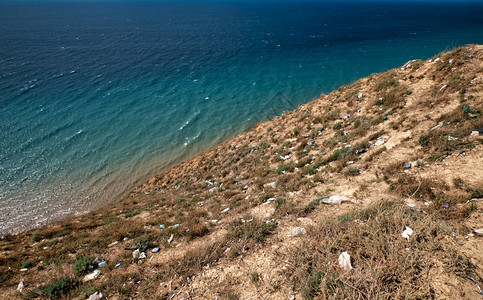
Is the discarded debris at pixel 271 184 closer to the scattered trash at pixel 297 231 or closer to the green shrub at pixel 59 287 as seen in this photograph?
the scattered trash at pixel 297 231

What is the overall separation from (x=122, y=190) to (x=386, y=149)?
20.0m

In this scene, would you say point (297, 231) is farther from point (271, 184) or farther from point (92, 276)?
point (92, 276)

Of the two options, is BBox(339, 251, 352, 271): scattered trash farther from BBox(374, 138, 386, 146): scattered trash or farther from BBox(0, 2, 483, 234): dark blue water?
BBox(0, 2, 483, 234): dark blue water

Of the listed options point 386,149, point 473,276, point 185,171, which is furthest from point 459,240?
point 185,171

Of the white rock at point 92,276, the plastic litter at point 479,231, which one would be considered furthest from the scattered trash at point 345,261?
the white rock at point 92,276

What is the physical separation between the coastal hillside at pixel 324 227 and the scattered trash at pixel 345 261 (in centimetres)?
3

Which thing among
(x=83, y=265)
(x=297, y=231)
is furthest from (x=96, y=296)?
(x=297, y=231)

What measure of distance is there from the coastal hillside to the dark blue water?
7.95 meters

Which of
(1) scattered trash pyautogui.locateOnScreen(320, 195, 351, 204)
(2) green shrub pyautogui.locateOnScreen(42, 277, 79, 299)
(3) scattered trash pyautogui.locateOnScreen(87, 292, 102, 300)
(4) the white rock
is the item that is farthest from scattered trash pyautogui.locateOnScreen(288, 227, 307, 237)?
(2) green shrub pyautogui.locateOnScreen(42, 277, 79, 299)

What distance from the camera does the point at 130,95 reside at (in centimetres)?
3198

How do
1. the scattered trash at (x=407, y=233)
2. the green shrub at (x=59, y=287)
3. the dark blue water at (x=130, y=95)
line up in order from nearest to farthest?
1. the scattered trash at (x=407, y=233)
2. the green shrub at (x=59, y=287)
3. the dark blue water at (x=130, y=95)

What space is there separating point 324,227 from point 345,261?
1290mm

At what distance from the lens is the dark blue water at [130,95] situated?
63.7 feet

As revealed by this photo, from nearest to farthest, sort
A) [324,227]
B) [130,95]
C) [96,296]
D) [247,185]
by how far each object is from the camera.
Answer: [96,296]
[324,227]
[247,185]
[130,95]
